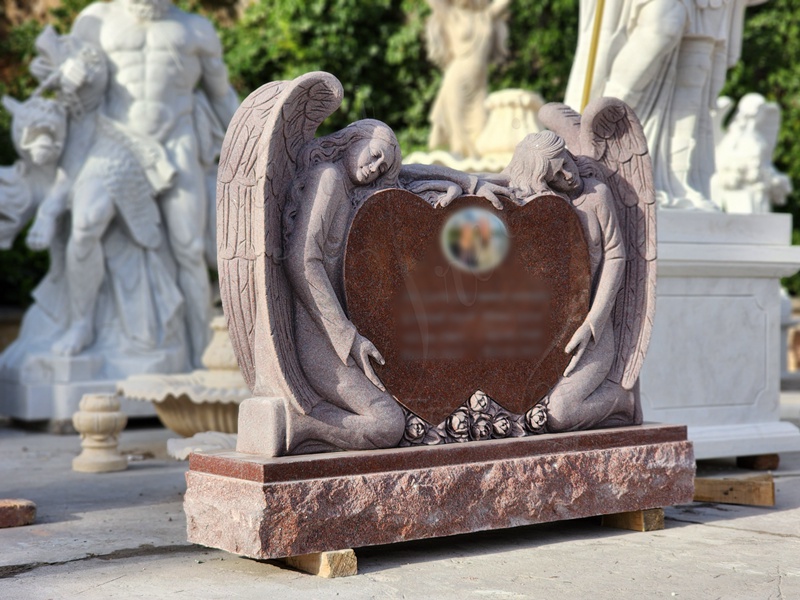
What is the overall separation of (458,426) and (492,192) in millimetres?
948

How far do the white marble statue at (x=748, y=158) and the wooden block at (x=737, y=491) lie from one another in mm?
8182

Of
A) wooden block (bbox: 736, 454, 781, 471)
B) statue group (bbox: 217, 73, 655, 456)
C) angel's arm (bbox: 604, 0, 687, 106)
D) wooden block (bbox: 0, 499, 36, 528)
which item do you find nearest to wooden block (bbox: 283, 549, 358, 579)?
statue group (bbox: 217, 73, 655, 456)

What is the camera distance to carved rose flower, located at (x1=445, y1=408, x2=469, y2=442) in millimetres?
4570

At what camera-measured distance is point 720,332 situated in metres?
6.74

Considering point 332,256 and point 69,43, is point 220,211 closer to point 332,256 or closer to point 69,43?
point 332,256

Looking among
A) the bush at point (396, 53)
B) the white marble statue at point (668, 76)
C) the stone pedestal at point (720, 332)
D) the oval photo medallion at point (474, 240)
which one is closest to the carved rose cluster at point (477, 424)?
the oval photo medallion at point (474, 240)

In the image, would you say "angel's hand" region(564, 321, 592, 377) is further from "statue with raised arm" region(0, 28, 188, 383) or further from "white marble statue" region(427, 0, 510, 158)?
"white marble statue" region(427, 0, 510, 158)

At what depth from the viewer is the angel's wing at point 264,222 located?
4.21 m

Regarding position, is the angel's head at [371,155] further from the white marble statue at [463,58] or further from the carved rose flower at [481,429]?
the white marble statue at [463,58]

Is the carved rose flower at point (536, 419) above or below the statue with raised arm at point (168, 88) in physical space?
below

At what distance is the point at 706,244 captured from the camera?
6.59m

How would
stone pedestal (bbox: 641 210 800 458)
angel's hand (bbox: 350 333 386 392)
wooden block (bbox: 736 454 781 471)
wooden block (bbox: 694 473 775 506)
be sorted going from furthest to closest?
wooden block (bbox: 736 454 781 471), stone pedestal (bbox: 641 210 800 458), wooden block (bbox: 694 473 775 506), angel's hand (bbox: 350 333 386 392)

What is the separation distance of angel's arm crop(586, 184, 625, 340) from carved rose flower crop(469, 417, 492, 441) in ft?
2.15

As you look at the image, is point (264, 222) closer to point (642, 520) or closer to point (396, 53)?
point (642, 520)
